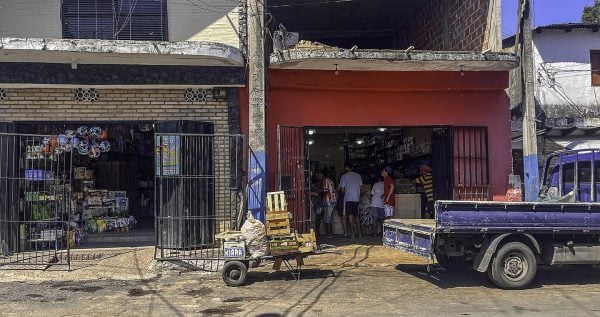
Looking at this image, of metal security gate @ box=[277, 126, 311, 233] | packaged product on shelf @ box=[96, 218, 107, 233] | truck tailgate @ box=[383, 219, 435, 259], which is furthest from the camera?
packaged product on shelf @ box=[96, 218, 107, 233]

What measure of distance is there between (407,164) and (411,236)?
6.82 m

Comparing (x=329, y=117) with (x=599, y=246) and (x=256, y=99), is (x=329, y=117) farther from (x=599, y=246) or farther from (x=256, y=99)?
(x=599, y=246)

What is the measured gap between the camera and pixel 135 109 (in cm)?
1134

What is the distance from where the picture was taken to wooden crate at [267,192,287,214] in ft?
30.6

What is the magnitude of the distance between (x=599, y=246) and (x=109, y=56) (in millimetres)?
Result: 9105

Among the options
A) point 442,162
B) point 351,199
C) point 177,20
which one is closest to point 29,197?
point 177,20

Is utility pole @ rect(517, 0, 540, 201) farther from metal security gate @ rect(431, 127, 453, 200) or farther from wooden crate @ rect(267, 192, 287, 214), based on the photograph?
wooden crate @ rect(267, 192, 287, 214)

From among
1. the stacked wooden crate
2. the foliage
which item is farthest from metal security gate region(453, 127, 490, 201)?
the foliage

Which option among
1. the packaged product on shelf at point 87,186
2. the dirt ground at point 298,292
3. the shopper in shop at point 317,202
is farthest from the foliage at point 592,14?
the packaged product on shelf at point 87,186

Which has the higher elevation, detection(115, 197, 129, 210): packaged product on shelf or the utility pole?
the utility pole

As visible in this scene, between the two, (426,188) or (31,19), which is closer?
(31,19)

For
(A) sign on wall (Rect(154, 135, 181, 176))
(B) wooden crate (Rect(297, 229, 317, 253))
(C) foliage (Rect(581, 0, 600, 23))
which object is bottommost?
(B) wooden crate (Rect(297, 229, 317, 253))

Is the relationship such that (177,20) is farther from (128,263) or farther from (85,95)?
(128,263)

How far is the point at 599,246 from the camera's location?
8633 mm
